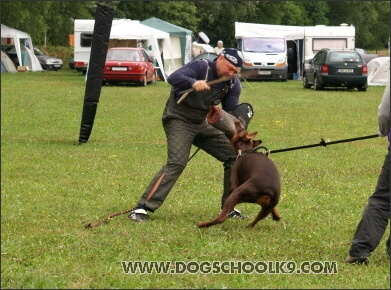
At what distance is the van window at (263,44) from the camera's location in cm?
4300

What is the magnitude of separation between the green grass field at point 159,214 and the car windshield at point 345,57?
571 inches

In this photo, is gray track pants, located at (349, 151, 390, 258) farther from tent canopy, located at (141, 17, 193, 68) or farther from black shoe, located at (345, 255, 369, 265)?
tent canopy, located at (141, 17, 193, 68)

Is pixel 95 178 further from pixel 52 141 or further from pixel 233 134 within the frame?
pixel 52 141

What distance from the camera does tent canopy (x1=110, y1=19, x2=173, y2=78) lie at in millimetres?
41375

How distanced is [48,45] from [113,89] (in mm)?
29336

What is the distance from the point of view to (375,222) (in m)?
6.98

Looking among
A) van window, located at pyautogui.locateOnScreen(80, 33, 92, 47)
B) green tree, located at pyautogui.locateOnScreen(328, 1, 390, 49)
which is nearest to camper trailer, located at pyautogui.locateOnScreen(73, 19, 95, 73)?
van window, located at pyautogui.locateOnScreen(80, 33, 92, 47)

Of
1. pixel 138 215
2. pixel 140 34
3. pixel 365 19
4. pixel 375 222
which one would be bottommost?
pixel 365 19

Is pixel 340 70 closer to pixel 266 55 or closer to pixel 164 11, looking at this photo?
pixel 266 55

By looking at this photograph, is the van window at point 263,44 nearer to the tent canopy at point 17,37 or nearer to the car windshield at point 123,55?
the car windshield at point 123,55

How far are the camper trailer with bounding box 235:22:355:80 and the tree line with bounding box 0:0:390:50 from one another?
108 inches

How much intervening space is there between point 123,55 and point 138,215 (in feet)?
93.8

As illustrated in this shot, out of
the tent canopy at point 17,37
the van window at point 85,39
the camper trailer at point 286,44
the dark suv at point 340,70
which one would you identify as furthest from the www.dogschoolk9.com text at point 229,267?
the tent canopy at point 17,37

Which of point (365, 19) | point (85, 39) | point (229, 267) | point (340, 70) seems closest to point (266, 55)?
point (340, 70)
